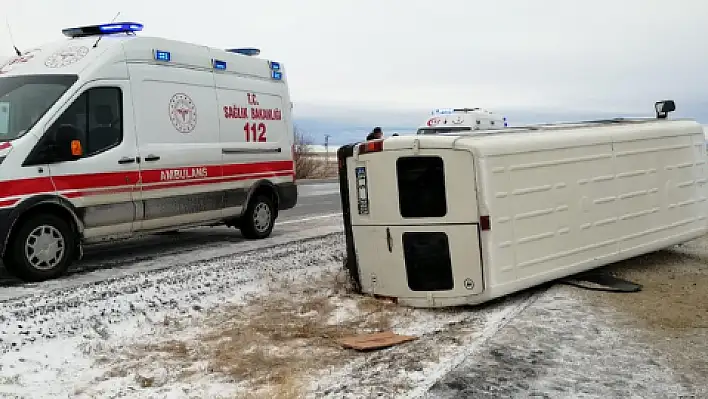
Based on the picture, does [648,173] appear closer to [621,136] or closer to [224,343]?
[621,136]

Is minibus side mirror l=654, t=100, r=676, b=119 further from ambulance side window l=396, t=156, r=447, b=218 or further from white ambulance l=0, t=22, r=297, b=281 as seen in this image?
white ambulance l=0, t=22, r=297, b=281

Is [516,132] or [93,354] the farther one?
[516,132]

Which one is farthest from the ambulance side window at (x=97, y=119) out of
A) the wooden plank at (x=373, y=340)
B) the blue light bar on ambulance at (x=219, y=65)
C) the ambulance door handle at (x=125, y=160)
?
Result: the wooden plank at (x=373, y=340)

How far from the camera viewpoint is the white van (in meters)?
6.79

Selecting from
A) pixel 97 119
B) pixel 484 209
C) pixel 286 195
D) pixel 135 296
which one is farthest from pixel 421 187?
pixel 286 195

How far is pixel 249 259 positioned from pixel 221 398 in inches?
170

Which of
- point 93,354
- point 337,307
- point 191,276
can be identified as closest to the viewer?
point 93,354

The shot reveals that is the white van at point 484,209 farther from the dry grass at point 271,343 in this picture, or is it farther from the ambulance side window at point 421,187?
the dry grass at point 271,343

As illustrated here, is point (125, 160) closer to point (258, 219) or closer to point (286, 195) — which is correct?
point (258, 219)

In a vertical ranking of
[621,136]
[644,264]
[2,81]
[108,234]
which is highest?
[2,81]

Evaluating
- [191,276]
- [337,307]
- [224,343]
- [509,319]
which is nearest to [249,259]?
[191,276]

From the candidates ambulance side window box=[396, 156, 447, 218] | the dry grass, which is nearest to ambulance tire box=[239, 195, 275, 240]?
the dry grass

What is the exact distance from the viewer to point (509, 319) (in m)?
6.18

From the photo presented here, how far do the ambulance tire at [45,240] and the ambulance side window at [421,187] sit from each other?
373cm
